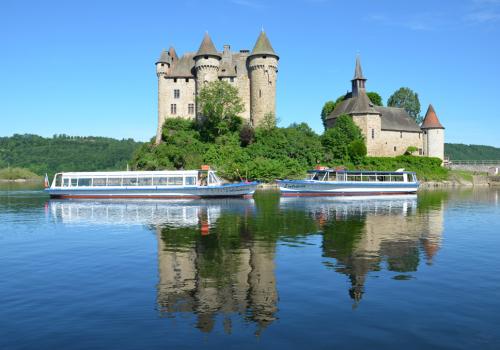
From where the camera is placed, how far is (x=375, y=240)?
64.7 ft

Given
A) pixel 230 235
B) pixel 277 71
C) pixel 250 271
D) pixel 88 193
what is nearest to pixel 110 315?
pixel 250 271

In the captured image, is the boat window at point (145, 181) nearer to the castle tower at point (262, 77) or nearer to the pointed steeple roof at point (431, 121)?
the castle tower at point (262, 77)

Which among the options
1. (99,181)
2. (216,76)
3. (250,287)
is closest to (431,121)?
(216,76)

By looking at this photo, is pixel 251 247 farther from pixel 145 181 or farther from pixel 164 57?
pixel 164 57

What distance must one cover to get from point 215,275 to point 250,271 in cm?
120

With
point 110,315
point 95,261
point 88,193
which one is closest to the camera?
point 110,315

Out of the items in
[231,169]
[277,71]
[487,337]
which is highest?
[277,71]

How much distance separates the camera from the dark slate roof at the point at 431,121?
81.7 metres

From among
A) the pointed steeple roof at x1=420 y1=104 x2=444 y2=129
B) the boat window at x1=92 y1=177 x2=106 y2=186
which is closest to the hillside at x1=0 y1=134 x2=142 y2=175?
the boat window at x1=92 y1=177 x2=106 y2=186

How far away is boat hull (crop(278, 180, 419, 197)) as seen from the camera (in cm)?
4909

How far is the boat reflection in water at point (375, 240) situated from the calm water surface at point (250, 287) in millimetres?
91

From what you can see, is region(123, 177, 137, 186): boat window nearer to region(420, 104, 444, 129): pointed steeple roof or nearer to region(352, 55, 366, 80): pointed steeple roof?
region(352, 55, 366, 80): pointed steeple roof

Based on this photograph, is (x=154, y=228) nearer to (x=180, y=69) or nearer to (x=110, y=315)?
Result: (x=110, y=315)

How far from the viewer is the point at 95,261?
16.0 metres
